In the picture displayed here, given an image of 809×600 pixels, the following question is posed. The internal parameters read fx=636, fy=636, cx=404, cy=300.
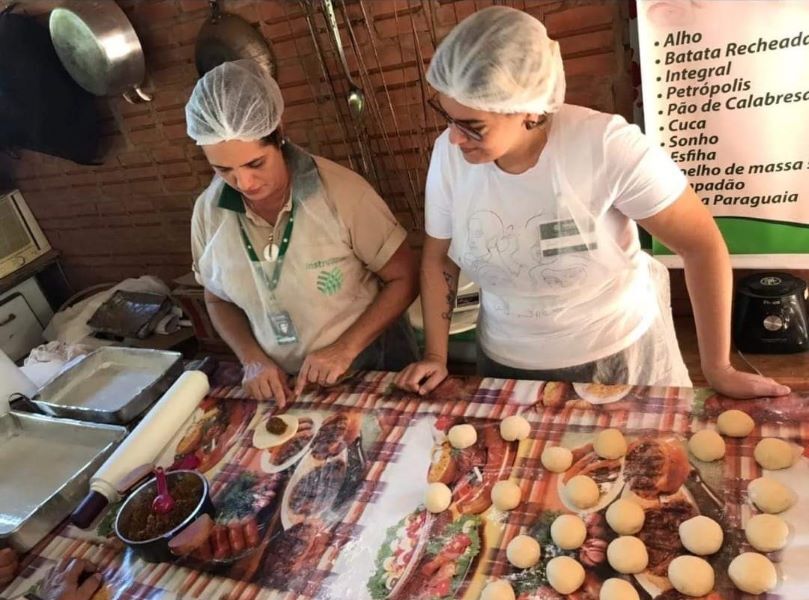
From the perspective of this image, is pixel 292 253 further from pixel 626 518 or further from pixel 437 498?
pixel 626 518

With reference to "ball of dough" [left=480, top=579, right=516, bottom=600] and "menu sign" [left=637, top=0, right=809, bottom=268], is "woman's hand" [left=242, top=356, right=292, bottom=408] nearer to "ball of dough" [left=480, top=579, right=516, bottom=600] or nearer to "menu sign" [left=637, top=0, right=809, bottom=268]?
"ball of dough" [left=480, top=579, right=516, bottom=600]

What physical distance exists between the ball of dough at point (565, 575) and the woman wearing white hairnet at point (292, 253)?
0.65m

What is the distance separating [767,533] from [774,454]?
0.14m

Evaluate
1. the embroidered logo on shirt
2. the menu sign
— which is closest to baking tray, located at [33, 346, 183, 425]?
the embroidered logo on shirt

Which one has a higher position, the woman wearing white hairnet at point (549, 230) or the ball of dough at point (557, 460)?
the woman wearing white hairnet at point (549, 230)

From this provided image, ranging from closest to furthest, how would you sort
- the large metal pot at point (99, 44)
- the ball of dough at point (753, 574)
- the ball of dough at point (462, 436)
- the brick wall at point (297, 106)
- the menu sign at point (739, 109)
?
the ball of dough at point (753, 574), the ball of dough at point (462, 436), the menu sign at point (739, 109), the brick wall at point (297, 106), the large metal pot at point (99, 44)

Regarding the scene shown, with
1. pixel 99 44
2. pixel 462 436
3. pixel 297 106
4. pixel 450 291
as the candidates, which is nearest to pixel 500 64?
pixel 450 291

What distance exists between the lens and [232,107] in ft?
4.22

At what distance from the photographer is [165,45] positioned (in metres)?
2.37

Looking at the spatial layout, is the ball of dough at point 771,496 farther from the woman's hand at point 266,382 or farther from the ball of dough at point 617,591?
the woman's hand at point 266,382

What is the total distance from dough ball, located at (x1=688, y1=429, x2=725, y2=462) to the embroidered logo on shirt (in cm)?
81

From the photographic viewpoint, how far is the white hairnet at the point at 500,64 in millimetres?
1042

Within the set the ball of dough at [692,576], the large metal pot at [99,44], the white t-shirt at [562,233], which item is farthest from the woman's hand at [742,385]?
the large metal pot at [99,44]

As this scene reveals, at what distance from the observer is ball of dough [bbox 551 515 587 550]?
35.8 inches
